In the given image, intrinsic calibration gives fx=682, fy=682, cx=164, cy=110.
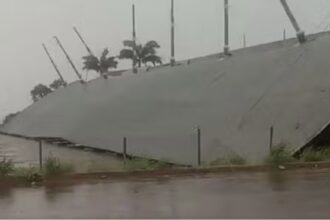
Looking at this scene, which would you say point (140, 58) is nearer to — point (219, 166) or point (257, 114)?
point (257, 114)

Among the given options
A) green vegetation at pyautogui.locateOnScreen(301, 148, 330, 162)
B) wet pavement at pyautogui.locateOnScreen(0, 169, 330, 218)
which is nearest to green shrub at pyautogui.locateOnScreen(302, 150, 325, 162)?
green vegetation at pyautogui.locateOnScreen(301, 148, 330, 162)

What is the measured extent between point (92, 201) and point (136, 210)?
4.78 feet

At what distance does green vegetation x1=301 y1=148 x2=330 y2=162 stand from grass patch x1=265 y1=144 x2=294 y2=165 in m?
0.41

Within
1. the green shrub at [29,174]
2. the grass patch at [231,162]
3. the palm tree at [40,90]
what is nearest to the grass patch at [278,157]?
the grass patch at [231,162]

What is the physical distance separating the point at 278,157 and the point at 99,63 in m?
58.7

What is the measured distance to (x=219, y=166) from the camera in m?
15.9

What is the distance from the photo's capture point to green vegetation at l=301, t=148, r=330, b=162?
16.7 metres

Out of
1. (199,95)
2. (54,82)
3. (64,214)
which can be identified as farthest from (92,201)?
(54,82)

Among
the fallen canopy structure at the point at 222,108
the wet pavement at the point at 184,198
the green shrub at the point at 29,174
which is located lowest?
the wet pavement at the point at 184,198

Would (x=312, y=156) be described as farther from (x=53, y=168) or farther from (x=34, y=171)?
(x=34, y=171)

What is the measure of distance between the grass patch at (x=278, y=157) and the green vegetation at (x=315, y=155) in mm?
412

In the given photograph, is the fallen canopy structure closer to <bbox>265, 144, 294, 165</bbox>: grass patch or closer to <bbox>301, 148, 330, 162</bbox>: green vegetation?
<bbox>301, 148, 330, 162</bbox>: green vegetation

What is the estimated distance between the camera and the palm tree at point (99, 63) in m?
73.0

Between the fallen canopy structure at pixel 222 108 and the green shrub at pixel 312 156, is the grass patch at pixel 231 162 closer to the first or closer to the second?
the fallen canopy structure at pixel 222 108
